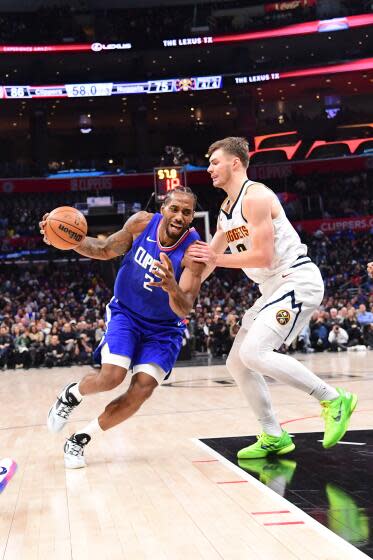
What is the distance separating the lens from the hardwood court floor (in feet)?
10.7

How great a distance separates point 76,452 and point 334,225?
1101 inches

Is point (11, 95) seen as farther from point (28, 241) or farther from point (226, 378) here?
point (226, 378)

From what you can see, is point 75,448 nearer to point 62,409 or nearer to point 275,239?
point 62,409

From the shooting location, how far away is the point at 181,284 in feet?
16.5

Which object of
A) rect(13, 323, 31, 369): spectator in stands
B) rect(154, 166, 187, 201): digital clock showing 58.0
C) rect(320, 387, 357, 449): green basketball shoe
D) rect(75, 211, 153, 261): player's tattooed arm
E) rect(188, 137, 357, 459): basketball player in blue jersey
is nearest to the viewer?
rect(320, 387, 357, 449): green basketball shoe

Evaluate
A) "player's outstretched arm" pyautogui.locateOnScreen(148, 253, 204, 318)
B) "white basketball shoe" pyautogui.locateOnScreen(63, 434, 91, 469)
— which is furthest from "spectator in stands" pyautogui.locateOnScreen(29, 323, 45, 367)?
"player's outstretched arm" pyautogui.locateOnScreen(148, 253, 204, 318)

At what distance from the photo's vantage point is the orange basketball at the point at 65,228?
5.26m

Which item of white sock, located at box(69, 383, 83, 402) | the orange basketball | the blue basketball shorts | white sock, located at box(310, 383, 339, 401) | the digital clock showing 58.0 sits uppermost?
the digital clock showing 58.0

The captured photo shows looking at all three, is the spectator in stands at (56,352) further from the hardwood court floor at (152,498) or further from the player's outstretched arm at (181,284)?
the player's outstretched arm at (181,284)

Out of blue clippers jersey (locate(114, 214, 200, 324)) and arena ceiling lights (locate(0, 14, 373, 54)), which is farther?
arena ceiling lights (locate(0, 14, 373, 54))

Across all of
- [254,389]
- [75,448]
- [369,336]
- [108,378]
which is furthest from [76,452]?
[369,336]

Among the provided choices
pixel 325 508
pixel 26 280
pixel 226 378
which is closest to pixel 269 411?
pixel 325 508

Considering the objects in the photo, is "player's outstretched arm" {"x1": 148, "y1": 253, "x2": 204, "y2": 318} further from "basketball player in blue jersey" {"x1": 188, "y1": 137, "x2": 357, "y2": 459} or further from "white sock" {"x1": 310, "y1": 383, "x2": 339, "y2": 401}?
"white sock" {"x1": 310, "y1": 383, "x2": 339, "y2": 401}

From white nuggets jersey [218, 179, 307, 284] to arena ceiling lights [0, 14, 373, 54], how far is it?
29683mm
